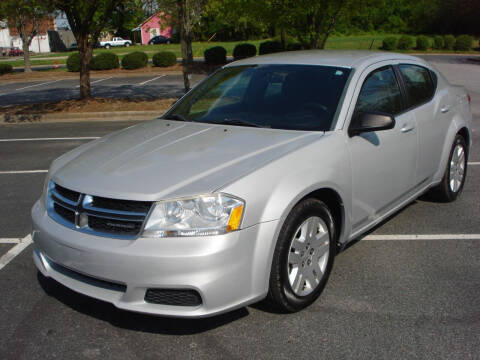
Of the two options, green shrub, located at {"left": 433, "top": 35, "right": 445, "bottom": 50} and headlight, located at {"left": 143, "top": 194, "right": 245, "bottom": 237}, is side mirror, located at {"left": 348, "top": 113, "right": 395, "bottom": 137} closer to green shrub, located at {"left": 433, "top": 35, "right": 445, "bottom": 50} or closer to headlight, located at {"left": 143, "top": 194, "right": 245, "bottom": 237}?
headlight, located at {"left": 143, "top": 194, "right": 245, "bottom": 237}

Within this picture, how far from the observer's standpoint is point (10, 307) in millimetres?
3695

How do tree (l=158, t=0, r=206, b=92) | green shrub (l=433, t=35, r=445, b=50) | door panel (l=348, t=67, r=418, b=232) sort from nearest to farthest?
door panel (l=348, t=67, r=418, b=232) → tree (l=158, t=0, r=206, b=92) → green shrub (l=433, t=35, r=445, b=50)

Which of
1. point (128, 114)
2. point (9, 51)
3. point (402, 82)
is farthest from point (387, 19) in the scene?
point (402, 82)

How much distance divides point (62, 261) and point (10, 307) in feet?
2.64

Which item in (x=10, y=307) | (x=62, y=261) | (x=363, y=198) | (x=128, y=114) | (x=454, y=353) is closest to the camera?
(x=454, y=353)

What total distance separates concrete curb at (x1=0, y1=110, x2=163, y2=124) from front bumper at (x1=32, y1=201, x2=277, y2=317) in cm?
1023

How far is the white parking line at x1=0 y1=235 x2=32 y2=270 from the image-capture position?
452 centimetres

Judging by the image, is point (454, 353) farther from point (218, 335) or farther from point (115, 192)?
point (115, 192)

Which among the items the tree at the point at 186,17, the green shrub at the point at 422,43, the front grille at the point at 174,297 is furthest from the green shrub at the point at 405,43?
the front grille at the point at 174,297

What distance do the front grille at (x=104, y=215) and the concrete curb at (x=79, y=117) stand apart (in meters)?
9.96

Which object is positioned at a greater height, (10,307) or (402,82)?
(402,82)

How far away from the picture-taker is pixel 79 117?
13.3m

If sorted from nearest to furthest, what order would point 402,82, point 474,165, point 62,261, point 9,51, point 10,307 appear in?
point 62,261 < point 10,307 < point 402,82 < point 474,165 < point 9,51

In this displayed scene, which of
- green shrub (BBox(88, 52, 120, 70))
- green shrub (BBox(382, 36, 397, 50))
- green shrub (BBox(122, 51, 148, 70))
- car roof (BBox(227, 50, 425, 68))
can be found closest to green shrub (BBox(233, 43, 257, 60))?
green shrub (BBox(122, 51, 148, 70))
